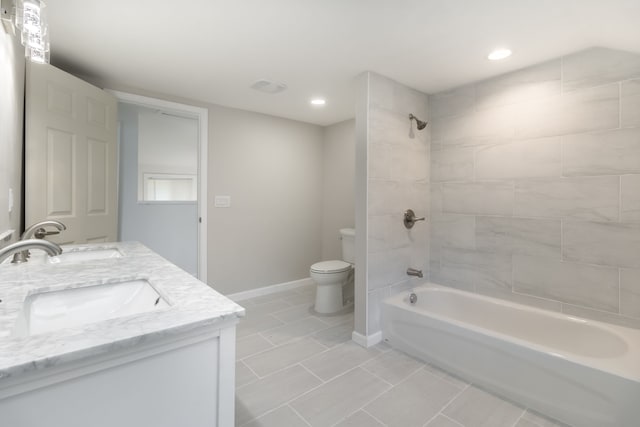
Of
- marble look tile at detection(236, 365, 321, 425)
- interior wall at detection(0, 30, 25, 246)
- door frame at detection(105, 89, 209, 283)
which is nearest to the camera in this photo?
interior wall at detection(0, 30, 25, 246)

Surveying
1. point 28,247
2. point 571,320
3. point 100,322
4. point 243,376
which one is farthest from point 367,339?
point 28,247

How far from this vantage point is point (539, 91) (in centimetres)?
219

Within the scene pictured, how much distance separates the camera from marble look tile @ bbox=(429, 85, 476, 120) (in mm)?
2562

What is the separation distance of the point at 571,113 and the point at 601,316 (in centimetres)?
136

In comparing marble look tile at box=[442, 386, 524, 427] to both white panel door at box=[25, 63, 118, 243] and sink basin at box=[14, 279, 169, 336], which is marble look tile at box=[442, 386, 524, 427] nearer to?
sink basin at box=[14, 279, 169, 336]

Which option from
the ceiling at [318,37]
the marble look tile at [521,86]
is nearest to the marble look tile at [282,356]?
the ceiling at [318,37]

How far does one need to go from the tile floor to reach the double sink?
0.87m

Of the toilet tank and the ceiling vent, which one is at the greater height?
the ceiling vent

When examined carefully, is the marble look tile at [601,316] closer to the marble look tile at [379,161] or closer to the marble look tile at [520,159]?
the marble look tile at [520,159]

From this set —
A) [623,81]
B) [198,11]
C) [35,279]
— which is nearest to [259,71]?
[198,11]

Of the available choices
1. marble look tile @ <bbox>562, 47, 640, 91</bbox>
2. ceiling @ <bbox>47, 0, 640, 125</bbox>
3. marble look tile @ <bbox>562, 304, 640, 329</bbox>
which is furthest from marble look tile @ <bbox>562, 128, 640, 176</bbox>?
marble look tile @ <bbox>562, 304, 640, 329</bbox>

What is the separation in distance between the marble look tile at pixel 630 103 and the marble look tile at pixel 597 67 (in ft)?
0.19

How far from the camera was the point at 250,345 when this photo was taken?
2.36 metres

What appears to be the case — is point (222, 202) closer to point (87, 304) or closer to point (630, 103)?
point (87, 304)
